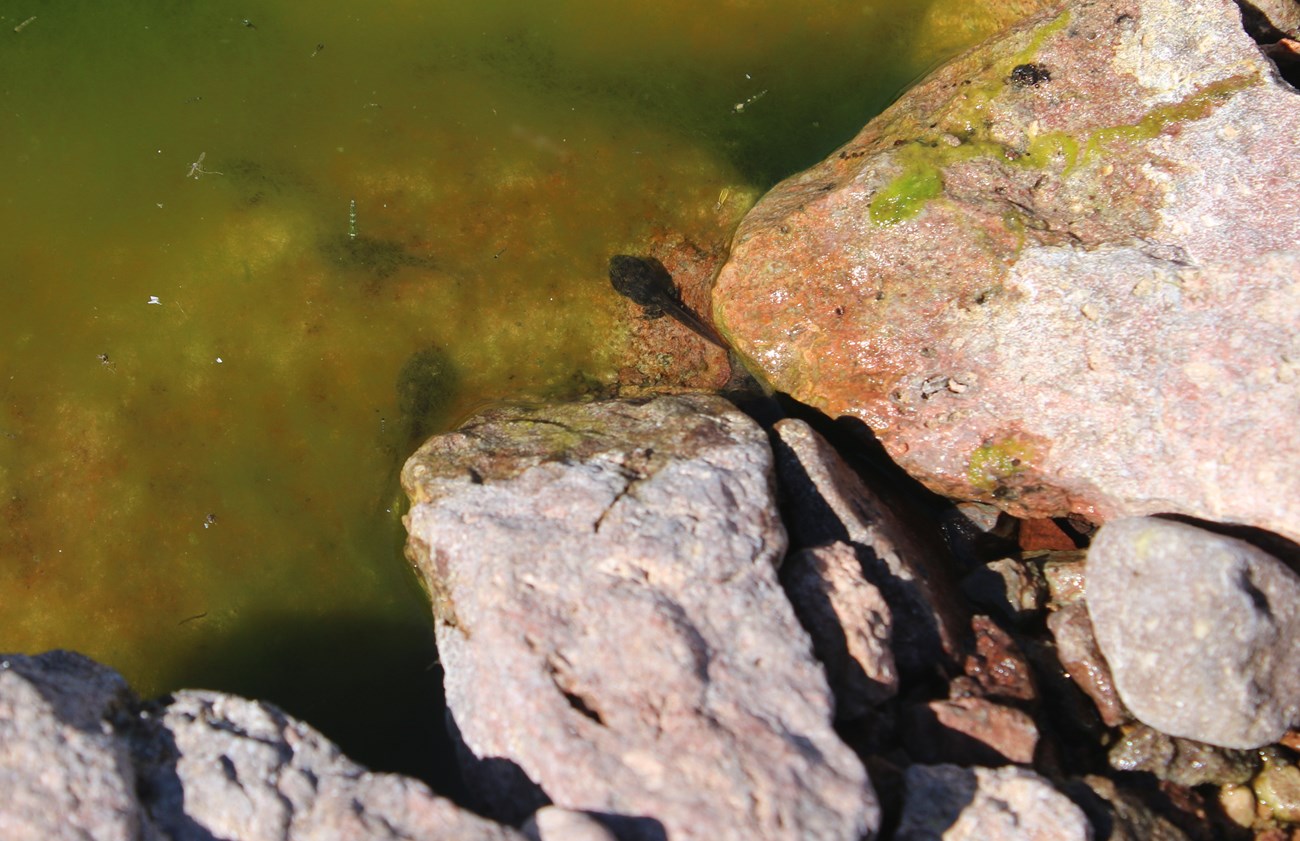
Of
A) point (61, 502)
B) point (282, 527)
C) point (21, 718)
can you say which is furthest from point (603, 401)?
point (61, 502)

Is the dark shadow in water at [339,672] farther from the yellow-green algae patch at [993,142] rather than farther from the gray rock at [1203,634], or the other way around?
the yellow-green algae patch at [993,142]

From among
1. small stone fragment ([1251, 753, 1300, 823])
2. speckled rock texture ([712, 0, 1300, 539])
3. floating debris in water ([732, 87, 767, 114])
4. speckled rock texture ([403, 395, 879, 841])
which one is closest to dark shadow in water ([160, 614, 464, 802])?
speckled rock texture ([403, 395, 879, 841])

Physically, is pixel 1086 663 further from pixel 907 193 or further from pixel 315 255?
pixel 315 255

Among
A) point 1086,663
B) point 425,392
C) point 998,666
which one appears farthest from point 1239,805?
point 425,392

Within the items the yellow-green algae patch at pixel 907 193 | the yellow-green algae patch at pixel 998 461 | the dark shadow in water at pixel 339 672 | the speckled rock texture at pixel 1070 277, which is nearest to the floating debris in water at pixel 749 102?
the speckled rock texture at pixel 1070 277

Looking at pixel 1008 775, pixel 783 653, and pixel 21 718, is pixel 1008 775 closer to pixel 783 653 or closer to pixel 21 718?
pixel 783 653

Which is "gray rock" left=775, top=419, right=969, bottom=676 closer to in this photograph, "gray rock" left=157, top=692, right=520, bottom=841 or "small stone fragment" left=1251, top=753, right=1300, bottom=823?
"small stone fragment" left=1251, top=753, right=1300, bottom=823
